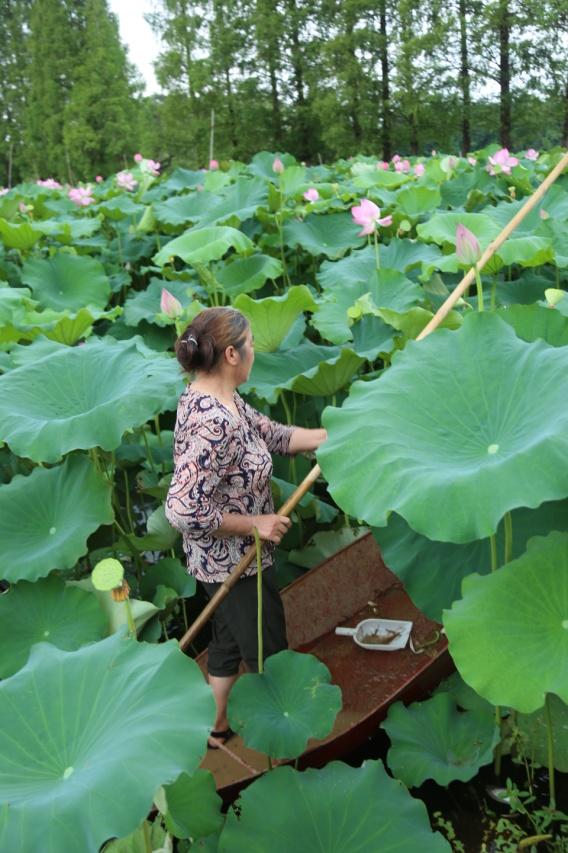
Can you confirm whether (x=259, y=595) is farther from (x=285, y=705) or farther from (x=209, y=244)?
(x=209, y=244)

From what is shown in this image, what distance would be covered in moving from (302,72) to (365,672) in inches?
711

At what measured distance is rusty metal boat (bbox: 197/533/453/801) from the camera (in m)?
1.92

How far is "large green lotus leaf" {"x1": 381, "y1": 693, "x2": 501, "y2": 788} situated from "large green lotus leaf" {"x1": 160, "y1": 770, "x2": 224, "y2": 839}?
1.35ft

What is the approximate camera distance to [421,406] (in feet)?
→ 5.04

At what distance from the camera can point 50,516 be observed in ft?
7.21

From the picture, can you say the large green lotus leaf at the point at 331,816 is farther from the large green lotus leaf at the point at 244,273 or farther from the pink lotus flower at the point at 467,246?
the large green lotus leaf at the point at 244,273

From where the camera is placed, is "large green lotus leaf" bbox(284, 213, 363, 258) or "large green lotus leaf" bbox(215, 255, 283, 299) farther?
"large green lotus leaf" bbox(284, 213, 363, 258)

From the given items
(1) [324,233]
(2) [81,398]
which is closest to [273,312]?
(2) [81,398]

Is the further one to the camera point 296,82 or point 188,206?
point 296,82

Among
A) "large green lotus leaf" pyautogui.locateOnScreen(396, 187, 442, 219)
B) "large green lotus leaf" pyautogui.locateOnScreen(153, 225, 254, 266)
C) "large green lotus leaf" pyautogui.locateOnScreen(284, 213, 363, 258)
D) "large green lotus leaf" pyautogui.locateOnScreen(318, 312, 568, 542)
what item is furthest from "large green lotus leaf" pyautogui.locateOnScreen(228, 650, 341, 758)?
"large green lotus leaf" pyautogui.locateOnScreen(396, 187, 442, 219)

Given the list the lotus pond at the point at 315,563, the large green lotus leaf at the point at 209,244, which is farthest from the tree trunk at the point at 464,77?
the lotus pond at the point at 315,563

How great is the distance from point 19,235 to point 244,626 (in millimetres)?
2887

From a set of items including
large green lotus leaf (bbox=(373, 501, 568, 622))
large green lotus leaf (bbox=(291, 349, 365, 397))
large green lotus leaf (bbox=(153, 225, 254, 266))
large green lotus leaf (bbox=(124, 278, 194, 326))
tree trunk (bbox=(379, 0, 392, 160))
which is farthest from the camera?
tree trunk (bbox=(379, 0, 392, 160))

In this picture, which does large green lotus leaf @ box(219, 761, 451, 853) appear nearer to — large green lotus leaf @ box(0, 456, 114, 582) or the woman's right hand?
the woman's right hand
